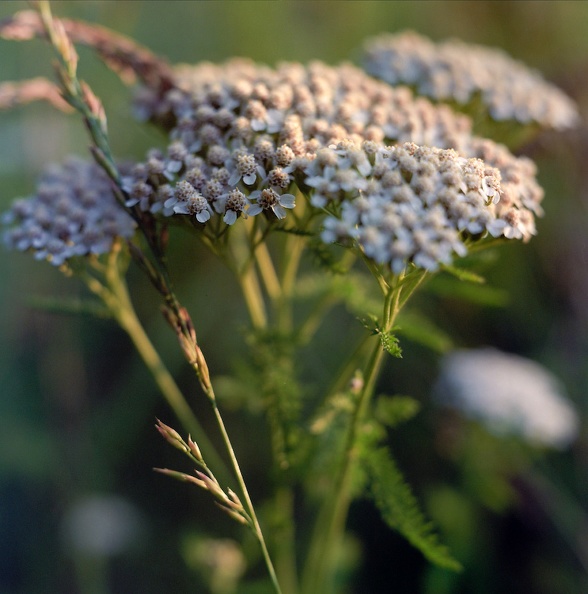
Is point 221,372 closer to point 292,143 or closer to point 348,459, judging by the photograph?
point 348,459

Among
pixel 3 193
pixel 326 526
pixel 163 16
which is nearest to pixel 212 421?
pixel 326 526

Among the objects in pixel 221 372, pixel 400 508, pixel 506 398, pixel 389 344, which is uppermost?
pixel 389 344

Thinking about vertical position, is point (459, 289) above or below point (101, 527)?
above

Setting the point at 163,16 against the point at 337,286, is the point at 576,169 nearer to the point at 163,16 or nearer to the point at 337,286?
the point at 337,286

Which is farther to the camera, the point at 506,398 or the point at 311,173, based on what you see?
the point at 506,398

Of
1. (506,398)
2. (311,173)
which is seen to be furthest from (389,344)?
(506,398)

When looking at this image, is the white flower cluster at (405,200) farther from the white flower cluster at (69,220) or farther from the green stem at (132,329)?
the green stem at (132,329)
